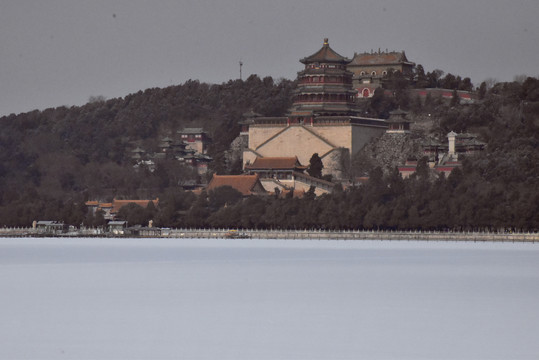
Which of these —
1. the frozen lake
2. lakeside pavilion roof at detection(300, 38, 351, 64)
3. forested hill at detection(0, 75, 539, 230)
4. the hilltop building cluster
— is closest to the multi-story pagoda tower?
lakeside pavilion roof at detection(300, 38, 351, 64)

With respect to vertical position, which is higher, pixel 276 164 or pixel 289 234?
pixel 276 164

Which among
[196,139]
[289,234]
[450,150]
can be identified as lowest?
[289,234]

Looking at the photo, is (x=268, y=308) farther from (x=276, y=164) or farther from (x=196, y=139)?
(x=196, y=139)

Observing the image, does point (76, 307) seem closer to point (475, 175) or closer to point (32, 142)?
point (475, 175)

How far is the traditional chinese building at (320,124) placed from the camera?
8662 centimetres

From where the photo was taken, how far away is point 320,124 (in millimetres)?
87938

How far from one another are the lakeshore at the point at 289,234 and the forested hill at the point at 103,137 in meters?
1.90

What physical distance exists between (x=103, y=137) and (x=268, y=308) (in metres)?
84.8

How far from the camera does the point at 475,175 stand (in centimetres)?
7538

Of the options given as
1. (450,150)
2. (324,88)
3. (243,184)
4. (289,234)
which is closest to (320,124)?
(324,88)

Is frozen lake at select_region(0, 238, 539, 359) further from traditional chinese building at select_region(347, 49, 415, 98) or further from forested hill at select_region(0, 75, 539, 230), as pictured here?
traditional chinese building at select_region(347, 49, 415, 98)

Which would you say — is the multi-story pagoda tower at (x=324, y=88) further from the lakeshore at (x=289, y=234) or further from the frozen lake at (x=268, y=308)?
the frozen lake at (x=268, y=308)

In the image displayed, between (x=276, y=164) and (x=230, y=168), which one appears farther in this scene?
(x=230, y=168)

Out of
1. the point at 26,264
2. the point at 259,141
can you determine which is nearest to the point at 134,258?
the point at 26,264
